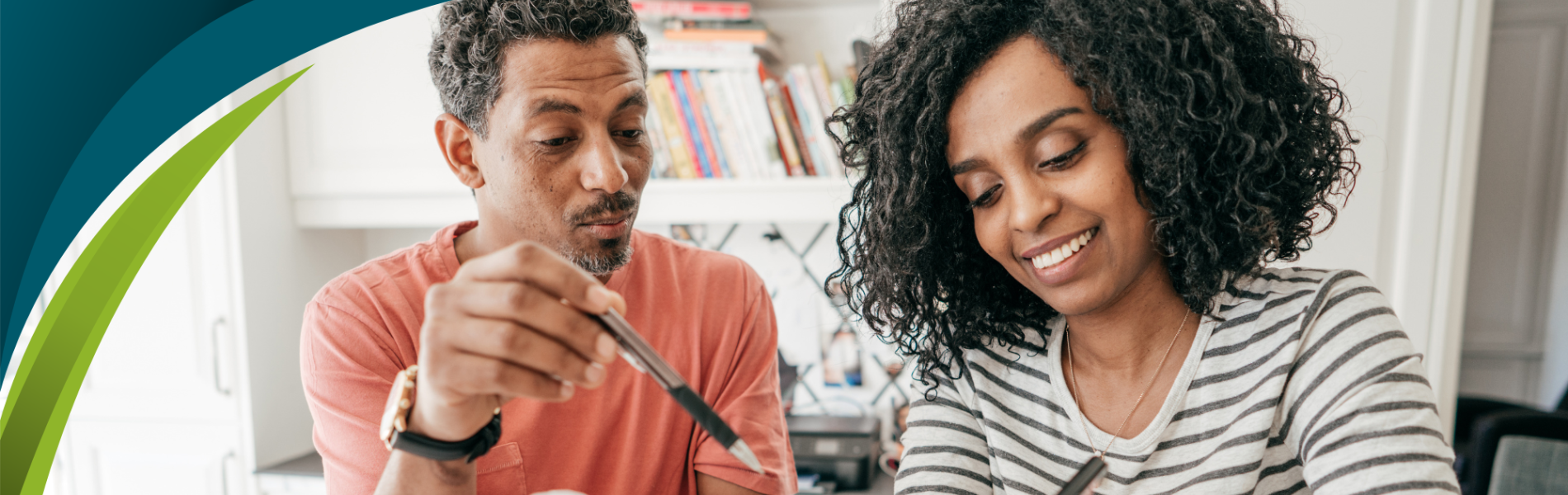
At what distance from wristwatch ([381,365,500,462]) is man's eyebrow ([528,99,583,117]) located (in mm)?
346

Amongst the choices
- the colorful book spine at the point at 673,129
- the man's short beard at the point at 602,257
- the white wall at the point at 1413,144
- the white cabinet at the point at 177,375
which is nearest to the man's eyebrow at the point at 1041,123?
the man's short beard at the point at 602,257

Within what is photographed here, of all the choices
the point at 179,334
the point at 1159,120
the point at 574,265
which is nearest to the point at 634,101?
the point at 574,265

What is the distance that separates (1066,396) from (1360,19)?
840 mm

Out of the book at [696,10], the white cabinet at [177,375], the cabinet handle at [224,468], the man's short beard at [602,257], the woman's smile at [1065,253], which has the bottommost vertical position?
the cabinet handle at [224,468]

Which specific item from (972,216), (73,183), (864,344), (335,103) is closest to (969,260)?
(972,216)

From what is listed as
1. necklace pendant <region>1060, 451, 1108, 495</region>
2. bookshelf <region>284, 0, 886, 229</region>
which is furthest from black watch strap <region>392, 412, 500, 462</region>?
A: bookshelf <region>284, 0, 886, 229</region>

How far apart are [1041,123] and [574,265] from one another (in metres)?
0.48

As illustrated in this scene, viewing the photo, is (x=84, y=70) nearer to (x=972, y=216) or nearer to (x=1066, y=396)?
(x=972, y=216)

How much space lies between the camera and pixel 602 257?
98cm

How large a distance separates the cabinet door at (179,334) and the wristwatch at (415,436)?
130 centimetres

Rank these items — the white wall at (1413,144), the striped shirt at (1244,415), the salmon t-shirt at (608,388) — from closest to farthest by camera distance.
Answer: the striped shirt at (1244,415) → the salmon t-shirt at (608,388) → the white wall at (1413,144)

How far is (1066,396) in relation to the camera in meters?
0.88

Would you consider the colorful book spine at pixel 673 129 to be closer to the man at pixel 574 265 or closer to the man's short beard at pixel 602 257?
the man at pixel 574 265

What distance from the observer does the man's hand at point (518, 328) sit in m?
0.56
